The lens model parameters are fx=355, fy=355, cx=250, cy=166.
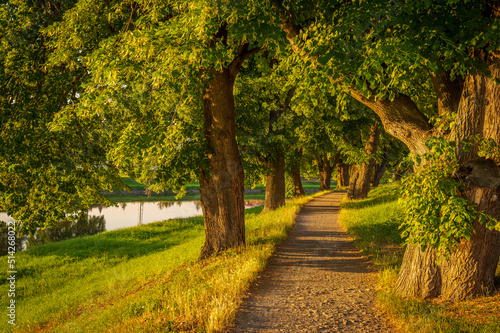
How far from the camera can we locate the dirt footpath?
5.76 m

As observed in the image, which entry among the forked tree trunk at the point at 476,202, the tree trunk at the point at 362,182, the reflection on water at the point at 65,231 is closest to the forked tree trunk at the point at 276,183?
the tree trunk at the point at 362,182

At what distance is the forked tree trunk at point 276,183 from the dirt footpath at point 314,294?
765cm

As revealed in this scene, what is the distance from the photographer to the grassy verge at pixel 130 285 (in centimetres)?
619

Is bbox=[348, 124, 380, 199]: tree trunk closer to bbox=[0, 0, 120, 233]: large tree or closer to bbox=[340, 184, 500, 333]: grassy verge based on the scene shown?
bbox=[340, 184, 500, 333]: grassy verge


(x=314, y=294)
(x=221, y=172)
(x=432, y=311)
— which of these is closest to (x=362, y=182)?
(x=221, y=172)

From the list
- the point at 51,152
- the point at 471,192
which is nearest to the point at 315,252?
the point at 471,192

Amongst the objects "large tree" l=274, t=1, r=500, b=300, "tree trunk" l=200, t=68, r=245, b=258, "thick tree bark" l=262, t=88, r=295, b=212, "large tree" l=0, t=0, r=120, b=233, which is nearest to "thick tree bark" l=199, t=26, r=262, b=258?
"tree trunk" l=200, t=68, r=245, b=258

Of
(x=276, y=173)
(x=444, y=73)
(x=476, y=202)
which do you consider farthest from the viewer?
(x=276, y=173)

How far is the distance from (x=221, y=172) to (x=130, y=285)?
4.38 m

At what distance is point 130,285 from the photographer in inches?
420

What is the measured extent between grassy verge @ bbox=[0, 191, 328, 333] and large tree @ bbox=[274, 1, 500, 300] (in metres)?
3.65

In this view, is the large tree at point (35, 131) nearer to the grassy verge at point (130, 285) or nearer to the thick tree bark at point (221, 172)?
the grassy verge at point (130, 285)

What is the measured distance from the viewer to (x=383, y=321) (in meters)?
5.88

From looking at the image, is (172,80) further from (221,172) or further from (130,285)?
(130,285)
